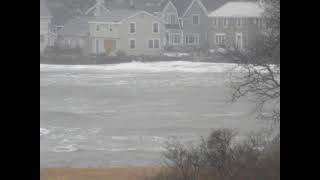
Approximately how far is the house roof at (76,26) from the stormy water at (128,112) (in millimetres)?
167

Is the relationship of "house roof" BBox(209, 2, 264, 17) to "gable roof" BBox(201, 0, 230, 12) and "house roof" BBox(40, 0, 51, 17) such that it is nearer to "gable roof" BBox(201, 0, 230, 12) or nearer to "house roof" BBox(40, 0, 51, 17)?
"gable roof" BBox(201, 0, 230, 12)

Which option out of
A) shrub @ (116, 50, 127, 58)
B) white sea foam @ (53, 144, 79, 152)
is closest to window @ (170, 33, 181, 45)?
shrub @ (116, 50, 127, 58)

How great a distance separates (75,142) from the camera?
2.59 metres

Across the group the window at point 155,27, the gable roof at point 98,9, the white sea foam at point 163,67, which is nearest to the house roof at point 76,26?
the gable roof at point 98,9

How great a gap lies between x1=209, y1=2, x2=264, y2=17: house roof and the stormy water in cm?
26

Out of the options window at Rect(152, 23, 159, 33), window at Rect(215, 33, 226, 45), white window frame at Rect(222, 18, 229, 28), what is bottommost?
window at Rect(215, 33, 226, 45)

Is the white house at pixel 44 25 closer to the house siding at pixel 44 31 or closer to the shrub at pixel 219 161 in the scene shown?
the house siding at pixel 44 31

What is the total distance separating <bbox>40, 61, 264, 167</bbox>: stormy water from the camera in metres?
2.59

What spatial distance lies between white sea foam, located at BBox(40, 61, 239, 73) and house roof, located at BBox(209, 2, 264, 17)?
0.25m

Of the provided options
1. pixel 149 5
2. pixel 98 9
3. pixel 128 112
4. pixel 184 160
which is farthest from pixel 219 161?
pixel 98 9

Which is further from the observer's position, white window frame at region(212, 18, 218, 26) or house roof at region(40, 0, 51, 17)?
white window frame at region(212, 18, 218, 26)

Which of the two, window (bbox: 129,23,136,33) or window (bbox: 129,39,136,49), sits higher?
window (bbox: 129,23,136,33)

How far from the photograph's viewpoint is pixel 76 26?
2652mm
